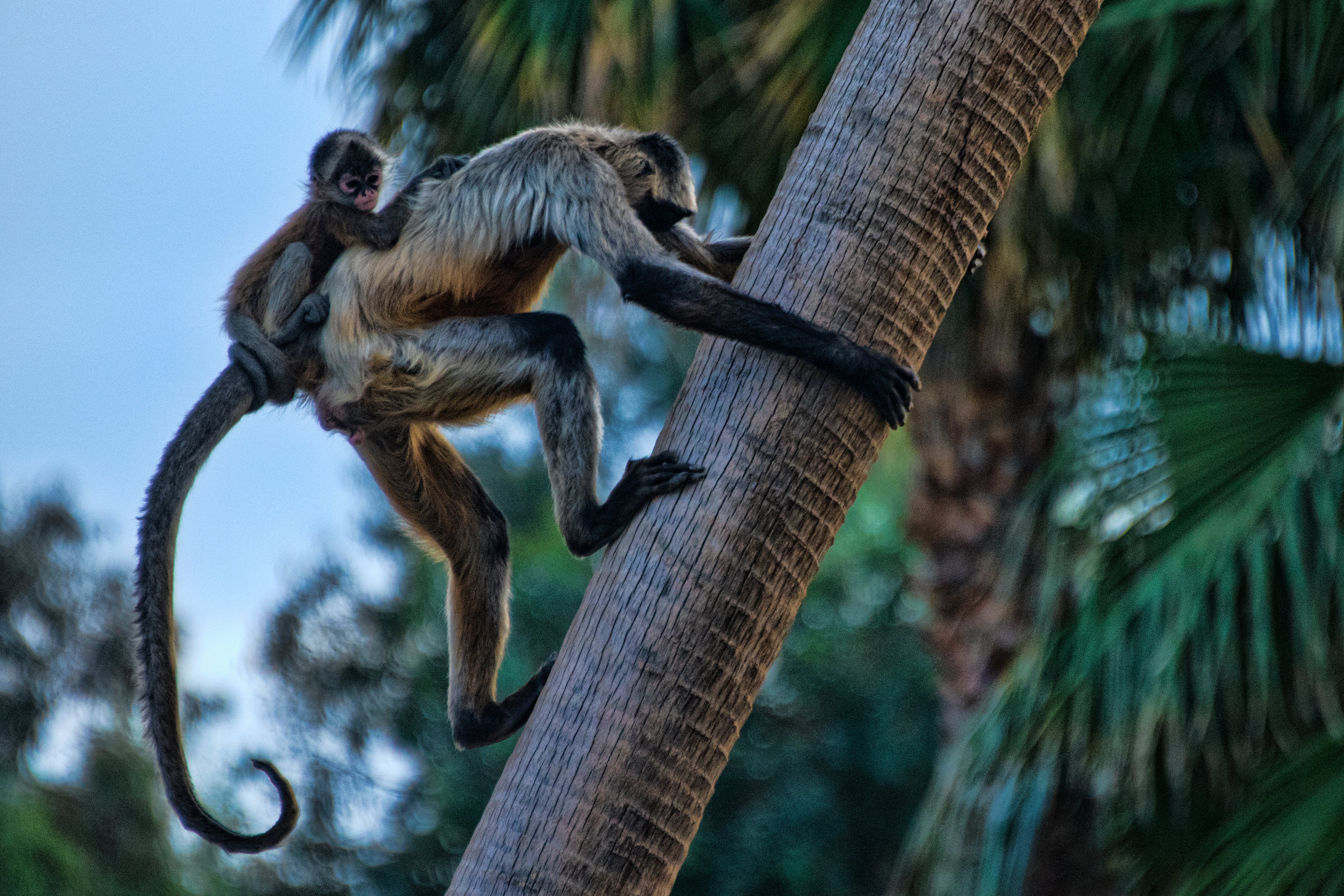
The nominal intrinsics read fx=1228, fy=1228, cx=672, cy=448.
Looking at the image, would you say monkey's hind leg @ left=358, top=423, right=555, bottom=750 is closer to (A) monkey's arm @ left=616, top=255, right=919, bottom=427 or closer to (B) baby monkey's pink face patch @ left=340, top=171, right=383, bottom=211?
(B) baby monkey's pink face patch @ left=340, top=171, right=383, bottom=211

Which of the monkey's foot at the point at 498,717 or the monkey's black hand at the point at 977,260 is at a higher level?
the monkey's black hand at the point at 977,260

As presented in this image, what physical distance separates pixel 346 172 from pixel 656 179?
1.05 meters

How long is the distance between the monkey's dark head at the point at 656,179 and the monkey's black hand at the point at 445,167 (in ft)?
1.70

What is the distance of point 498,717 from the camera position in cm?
352

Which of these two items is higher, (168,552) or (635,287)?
(635,287)

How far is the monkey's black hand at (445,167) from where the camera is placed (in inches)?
151

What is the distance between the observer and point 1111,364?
5.74 metres

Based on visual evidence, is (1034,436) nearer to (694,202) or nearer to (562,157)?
(694,202)

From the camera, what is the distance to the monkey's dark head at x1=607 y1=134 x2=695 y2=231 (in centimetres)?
365

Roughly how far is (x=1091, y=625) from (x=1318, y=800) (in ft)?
2.74

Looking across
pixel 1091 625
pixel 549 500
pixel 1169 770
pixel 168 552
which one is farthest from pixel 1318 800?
pixel 549 500

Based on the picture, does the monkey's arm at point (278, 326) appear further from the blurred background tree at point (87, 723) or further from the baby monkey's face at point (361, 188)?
the blurred background tree at point (87, 723)

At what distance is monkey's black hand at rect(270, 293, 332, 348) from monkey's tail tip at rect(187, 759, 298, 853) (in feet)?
4.72

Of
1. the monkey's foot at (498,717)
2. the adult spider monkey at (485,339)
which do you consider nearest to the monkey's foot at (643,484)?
the adult spider monkey at (485,339)
